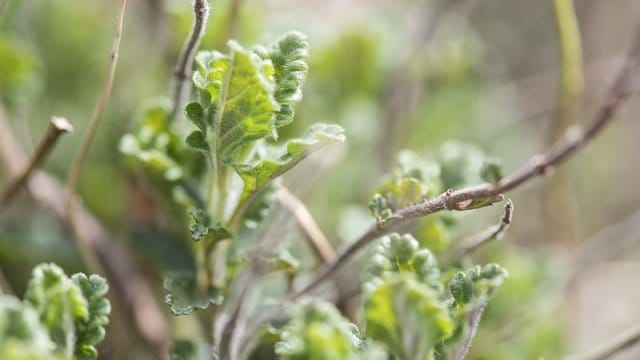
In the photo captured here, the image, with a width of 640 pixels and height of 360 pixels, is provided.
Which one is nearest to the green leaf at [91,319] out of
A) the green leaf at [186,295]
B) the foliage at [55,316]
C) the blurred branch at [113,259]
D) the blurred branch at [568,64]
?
the foliage at [55,316]

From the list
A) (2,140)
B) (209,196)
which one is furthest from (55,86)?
(209,196)

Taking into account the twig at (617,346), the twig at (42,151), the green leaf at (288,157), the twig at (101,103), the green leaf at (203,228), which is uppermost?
the twig at (101,103)

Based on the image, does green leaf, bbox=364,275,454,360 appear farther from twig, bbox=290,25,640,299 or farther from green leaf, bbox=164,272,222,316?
green leaf, bbox=164,272,222,316

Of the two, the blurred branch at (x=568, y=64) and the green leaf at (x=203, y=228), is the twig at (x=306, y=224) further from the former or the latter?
the blurred branch at (x=568, y=64)

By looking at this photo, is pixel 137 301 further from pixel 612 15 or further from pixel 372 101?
pixel 612 15

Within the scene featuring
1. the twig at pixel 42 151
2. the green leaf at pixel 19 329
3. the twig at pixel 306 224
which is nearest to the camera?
the green leaf at pixel 19 329

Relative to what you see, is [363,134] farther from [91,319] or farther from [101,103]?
[91,319]

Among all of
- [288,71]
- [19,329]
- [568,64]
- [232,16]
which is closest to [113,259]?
[232,16]
